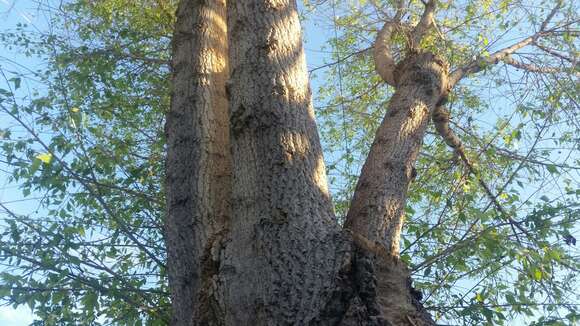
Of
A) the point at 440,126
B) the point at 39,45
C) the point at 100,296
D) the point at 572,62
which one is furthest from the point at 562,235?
the point at 39,45

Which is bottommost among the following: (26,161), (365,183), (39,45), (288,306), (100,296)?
(288,306)

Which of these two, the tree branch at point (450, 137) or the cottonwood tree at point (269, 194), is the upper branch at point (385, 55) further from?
the cottonwood tree at point (269, 194)

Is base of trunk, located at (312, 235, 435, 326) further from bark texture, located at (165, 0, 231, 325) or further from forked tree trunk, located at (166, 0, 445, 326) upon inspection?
bark texture, located at (165, 0, 231, 325)

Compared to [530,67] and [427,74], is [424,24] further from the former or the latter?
[427,74]

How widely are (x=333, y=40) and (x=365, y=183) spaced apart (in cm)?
347

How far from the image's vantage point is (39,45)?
5629 mm

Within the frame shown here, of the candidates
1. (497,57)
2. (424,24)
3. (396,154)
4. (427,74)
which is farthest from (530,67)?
(396,154)

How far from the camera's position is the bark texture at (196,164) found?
2.42 meters

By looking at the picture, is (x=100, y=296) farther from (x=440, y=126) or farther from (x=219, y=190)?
(x=440, y=126)

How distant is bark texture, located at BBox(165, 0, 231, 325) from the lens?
242 cm

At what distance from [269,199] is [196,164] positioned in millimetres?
626

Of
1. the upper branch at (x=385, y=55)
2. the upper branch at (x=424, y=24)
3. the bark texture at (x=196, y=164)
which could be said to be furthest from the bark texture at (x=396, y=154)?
the bark texture at (x=196, y=164)

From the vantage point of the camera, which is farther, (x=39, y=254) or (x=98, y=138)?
(x=98, y=138)

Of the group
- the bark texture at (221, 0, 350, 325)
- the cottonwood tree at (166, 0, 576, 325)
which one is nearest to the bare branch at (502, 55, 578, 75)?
the cottonwood tree at (166, 0, 576, 325)
